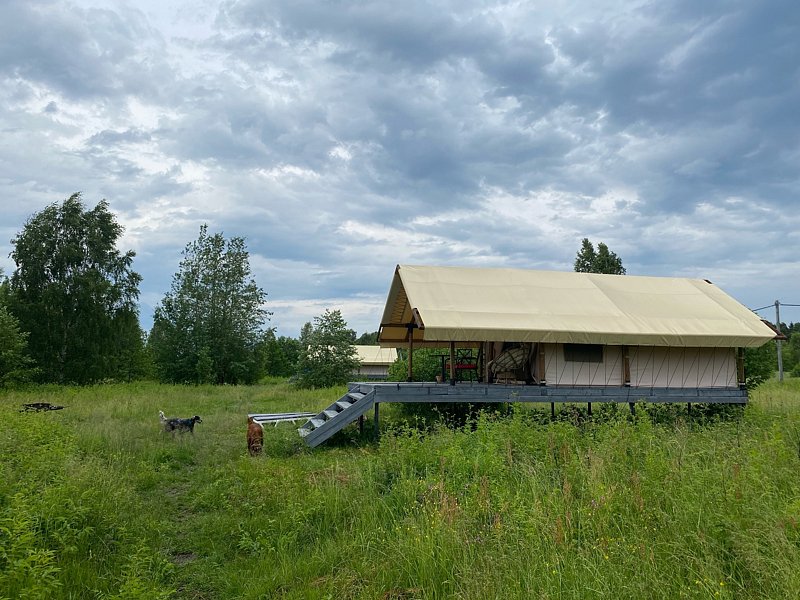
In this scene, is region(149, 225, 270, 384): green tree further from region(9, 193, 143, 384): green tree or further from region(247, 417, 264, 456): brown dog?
region(247, 417, 264, 456): brown dog

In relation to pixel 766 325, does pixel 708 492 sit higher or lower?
lower

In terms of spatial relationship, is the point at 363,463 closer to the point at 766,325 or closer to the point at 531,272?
the point at 531,272

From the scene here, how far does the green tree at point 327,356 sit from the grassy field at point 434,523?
2303 cm

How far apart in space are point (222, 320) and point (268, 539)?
3804 centimetres

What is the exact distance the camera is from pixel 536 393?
1363 centimetres

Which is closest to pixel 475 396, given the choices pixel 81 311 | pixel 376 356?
pixel 81 311

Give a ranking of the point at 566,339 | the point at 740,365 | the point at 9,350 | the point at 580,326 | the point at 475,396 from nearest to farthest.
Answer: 1. the point at 475,396
2. the point at 566,339
3. the point at 580,326
4. the point at 740,365
5. the point at 9,350

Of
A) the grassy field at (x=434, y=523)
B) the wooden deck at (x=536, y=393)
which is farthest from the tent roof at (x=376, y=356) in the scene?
the grassy field at (x=434, y=523)

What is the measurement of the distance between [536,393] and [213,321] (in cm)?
3301

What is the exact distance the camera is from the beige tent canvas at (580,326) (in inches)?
528

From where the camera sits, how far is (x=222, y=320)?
42062 mm

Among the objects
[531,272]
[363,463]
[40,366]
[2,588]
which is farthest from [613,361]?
[40,366]

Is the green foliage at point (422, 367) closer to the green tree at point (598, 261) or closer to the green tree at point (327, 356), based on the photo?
the green tree at point (327, 356)

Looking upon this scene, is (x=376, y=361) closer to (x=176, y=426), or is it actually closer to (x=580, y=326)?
(x=580, y=326)
